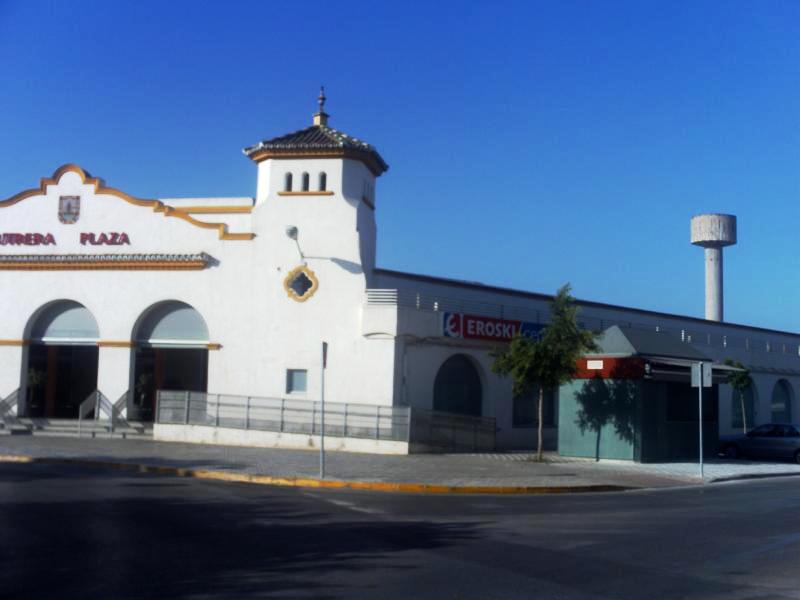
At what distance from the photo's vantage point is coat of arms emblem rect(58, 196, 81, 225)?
29.3 m

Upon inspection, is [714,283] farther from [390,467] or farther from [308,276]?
[390,467]

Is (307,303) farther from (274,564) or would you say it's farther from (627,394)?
(274,564)

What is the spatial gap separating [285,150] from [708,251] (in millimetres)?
47940

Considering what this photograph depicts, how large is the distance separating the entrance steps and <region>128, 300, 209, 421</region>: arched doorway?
0.63 m

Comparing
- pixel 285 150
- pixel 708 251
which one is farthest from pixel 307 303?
pixel 708 251

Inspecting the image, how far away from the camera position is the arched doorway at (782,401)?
4066 cm

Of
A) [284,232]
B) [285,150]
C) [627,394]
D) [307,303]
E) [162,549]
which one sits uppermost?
[285,150]

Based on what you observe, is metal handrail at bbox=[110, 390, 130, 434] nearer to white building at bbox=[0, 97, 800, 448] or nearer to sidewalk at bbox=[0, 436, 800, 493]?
white building at bbox=[0, 97, 800, 448]

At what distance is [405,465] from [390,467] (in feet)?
2.17

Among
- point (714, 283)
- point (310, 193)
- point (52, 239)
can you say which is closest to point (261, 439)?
point (310, 193)

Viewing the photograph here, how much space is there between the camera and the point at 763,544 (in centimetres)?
1159

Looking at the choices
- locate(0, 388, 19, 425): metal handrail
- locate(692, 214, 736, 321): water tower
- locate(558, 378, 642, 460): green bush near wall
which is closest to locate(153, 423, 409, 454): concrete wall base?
locate(558, 378, 642, 460): green bush near wall

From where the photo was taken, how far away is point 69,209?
29.4m

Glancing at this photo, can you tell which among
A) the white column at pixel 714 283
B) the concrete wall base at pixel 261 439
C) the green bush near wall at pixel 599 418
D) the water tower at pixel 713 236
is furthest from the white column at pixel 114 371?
the water tower at pixel 713 236
